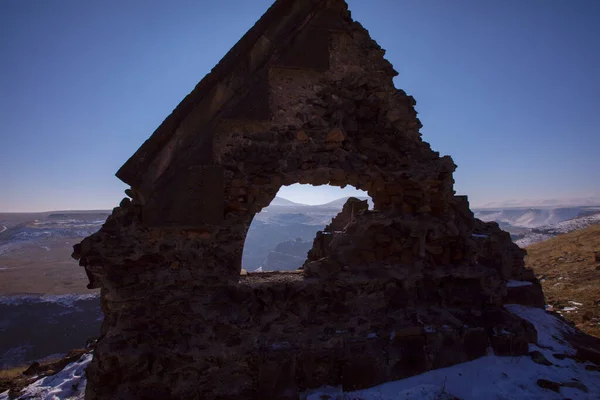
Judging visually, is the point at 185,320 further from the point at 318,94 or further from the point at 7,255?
the point at 7,255

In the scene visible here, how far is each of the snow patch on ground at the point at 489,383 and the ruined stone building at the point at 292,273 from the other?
0.12 meters

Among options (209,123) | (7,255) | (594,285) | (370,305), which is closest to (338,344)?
(370,305)

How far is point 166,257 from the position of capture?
122 inches

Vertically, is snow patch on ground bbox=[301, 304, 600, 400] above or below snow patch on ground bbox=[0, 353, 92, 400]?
above

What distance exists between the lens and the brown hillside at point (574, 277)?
6.92 metres

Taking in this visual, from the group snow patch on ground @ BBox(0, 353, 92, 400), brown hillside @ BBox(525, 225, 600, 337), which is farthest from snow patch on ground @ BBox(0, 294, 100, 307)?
brown hillside @ BBox(525, 225, 600, 337)

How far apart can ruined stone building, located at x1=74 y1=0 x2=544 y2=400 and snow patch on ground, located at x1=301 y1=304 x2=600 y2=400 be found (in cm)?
12

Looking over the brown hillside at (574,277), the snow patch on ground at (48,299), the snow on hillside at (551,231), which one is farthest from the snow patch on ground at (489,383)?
the snow on hillside at (551,231)

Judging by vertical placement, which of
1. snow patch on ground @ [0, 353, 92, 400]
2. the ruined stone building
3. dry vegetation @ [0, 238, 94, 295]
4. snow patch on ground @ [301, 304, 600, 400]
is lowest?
dry vegetation @ [0, 238, 94, 295]

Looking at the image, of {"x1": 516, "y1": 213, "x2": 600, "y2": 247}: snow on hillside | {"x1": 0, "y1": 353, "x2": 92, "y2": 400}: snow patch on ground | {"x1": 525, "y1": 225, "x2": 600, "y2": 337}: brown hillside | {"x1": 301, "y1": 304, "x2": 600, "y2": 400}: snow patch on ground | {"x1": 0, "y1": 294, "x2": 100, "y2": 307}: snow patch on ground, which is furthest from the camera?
{"x1": 516, "y1": 213, "x2": 600, "y2": 247}: snow on hillside

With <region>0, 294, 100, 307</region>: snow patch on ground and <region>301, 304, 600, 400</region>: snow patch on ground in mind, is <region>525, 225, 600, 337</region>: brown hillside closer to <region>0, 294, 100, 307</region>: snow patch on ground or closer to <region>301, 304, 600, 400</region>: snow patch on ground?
<region>301, 304, 600, 400</region>: snow patch on ground

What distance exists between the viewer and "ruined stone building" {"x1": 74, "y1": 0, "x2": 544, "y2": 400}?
9.84ft

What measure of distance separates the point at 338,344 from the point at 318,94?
8.90 ft

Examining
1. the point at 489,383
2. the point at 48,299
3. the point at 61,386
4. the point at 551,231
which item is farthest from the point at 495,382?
the point at 551,231
